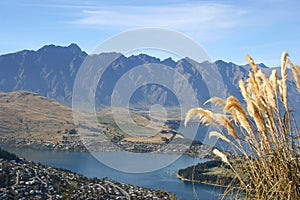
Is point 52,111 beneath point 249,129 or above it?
beneath

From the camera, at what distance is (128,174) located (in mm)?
42625

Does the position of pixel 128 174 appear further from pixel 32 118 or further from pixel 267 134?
pixel 32 118

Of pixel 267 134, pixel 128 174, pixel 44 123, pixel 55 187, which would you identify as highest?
pixel 267 134

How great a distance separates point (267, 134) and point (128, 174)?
137 feet

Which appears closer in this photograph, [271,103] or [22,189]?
[271,103]

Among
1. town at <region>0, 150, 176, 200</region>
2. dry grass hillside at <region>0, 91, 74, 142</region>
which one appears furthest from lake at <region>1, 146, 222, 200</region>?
dry grass hillside at <region>0, 91, 74, 142</region>

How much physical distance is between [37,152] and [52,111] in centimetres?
3736

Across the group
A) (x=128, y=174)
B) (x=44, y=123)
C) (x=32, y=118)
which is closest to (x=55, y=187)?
(x=128, y=174)

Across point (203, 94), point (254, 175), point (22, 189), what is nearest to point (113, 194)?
point (22, 189)

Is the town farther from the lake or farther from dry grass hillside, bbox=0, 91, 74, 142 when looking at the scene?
dry grass hillside, bbox=0, 91, 74, 142

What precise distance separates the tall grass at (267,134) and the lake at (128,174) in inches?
874

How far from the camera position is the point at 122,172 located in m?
44.2

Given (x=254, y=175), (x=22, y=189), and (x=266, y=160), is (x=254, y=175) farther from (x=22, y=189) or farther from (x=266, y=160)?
(x=22, y=189)

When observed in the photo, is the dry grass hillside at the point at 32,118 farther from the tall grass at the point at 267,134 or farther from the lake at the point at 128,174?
the tall grass at the point at 267,134
